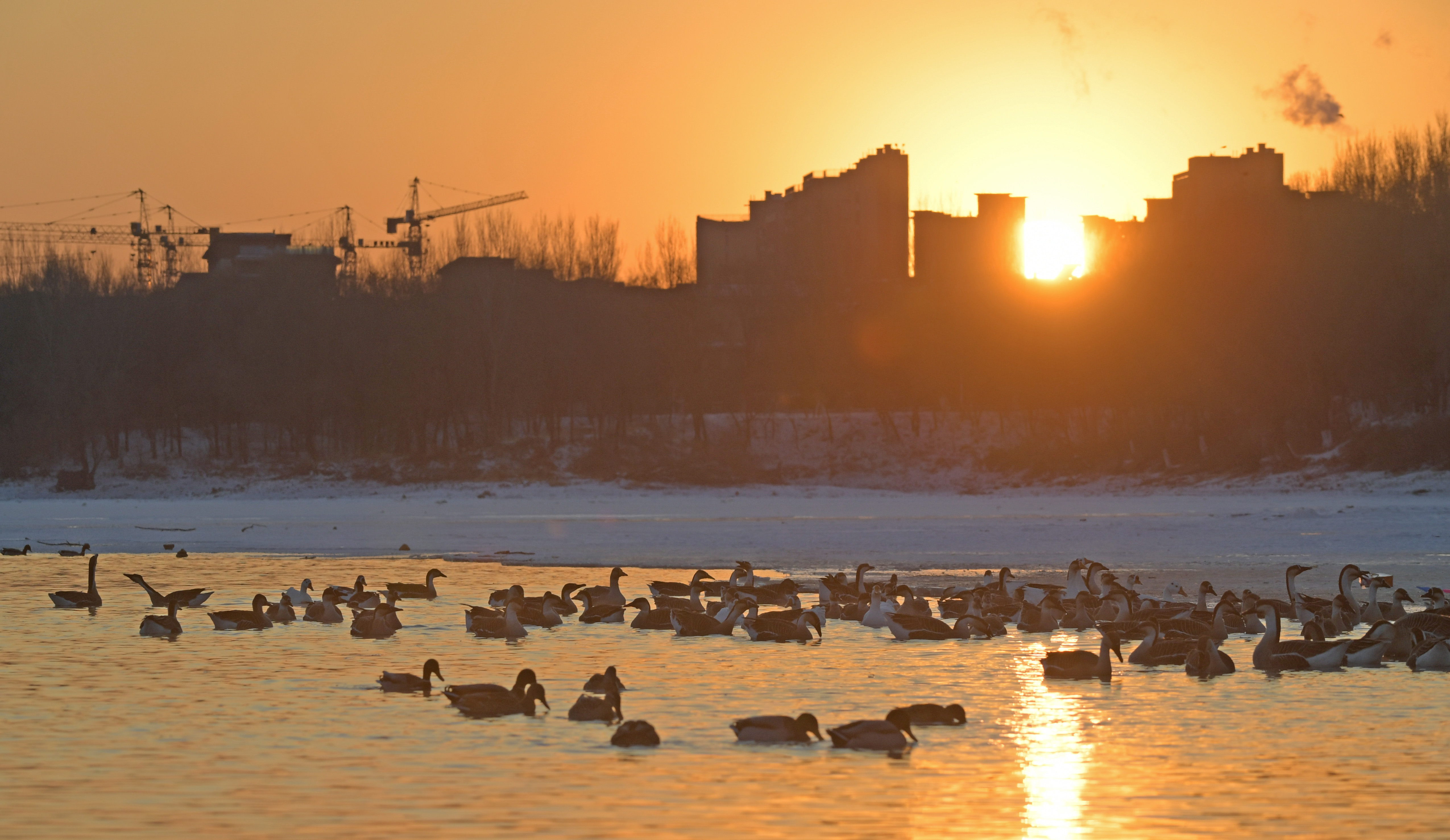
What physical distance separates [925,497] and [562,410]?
27.4 meters

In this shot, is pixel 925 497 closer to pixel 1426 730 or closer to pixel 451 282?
pixel 451 282

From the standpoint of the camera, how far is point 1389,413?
202 feet

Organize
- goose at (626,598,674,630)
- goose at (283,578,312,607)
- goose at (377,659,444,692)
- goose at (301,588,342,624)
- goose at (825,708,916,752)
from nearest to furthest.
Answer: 1. goose at (825,708,916,752)
2. goose at (377,659,444,692)
3. goose at (626,598,674,630)
4. goose at (301,588,342,624)
5. goose at (283,578,312,607)

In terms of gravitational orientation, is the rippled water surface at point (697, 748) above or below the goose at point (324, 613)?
below

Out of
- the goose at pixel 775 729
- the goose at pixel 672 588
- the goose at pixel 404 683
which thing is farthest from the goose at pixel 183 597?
the goose at pixel 775 729

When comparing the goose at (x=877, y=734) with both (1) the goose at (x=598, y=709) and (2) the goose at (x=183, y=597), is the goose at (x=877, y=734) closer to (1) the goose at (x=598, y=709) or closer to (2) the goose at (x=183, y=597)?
(1) the goose at (x=598, y=709)

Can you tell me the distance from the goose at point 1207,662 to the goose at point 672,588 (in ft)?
26.2

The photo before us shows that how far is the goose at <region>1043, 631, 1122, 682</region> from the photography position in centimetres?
1385

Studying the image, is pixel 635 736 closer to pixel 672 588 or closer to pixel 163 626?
pixel 163 626

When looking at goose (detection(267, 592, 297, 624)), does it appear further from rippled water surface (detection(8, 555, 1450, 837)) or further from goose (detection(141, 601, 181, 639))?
rippled water surface (detection(8, 555, 1450, 837))

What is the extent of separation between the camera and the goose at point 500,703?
467 inches

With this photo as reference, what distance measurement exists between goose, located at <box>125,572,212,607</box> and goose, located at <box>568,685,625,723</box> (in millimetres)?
9991

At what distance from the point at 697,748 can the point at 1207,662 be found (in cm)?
621

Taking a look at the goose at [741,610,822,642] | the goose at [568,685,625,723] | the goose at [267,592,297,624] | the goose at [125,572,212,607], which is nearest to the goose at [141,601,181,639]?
the goose at [267,592,297,624]
